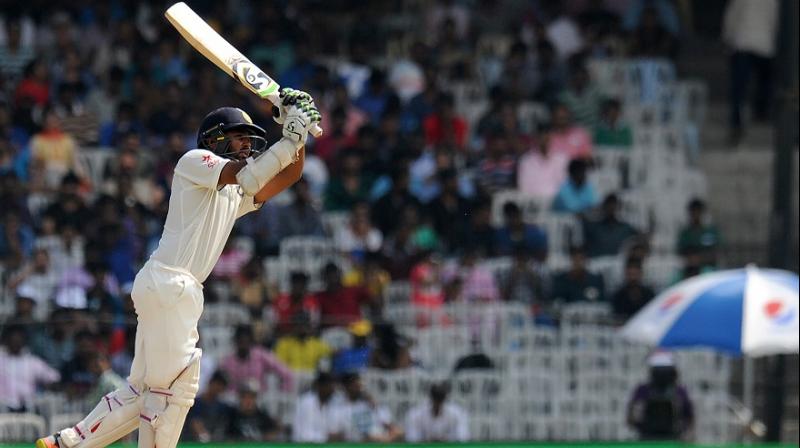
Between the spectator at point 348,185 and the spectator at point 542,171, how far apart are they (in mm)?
1193

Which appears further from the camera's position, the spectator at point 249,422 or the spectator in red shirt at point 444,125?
the spectator in red shirt at point 444,125

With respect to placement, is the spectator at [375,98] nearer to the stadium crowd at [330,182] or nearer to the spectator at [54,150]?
the stadium crowd at [330,182]

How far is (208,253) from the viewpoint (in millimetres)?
7766

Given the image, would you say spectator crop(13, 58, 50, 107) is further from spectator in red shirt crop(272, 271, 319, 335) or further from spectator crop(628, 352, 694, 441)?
spectator crop(628, 352, 694, 441)

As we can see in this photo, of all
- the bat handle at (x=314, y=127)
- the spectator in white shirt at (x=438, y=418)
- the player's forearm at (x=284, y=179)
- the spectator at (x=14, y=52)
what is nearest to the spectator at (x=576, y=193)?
the spectator in white shirt at (x=438, y=418)

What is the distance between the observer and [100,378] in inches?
448

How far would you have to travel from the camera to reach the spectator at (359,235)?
13242mm

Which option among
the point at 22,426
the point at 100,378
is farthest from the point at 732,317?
the point at 22,426

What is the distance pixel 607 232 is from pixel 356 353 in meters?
2.49

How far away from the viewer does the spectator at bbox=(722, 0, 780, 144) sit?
593 inches

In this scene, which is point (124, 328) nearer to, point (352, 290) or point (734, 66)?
point (352, 290)

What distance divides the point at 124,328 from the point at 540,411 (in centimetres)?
275

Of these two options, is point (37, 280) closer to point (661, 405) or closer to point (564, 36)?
point (661, 405)

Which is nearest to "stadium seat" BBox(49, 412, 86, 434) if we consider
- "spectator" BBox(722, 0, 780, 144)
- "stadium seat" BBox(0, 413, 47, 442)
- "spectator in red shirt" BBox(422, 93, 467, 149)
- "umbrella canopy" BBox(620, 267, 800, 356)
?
"stadium seat" BBox(0, 413, 47, 442)
